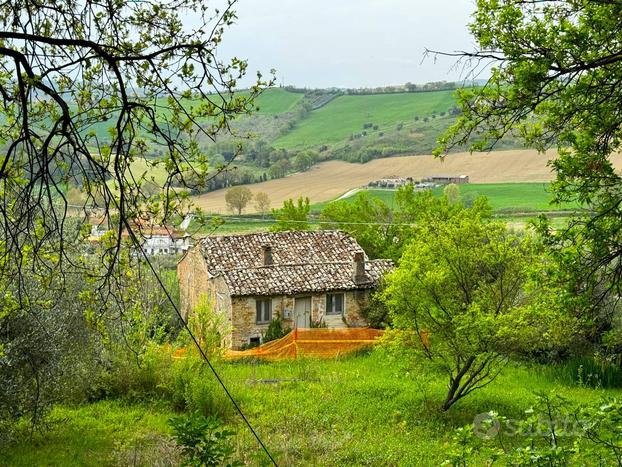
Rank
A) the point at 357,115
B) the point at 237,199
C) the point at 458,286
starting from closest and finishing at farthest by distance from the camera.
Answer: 1. the point at 458,286
2. the point at 237,199
3. the point at 357,115

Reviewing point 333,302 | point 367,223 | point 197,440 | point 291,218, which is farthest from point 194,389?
point 291,218

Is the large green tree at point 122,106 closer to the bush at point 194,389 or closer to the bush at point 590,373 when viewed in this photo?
the bush at point 194,389

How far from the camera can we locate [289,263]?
114 feet

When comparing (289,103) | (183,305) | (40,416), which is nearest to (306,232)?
(183,305)

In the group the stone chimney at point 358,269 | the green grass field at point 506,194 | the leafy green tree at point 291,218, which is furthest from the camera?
the green grass field at point 506,194

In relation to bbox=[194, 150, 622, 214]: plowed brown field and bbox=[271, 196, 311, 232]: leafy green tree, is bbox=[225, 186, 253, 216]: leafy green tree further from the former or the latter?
bbox=[271, 196, 311, 232]: leafy green tree

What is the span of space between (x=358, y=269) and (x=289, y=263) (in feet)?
11.8

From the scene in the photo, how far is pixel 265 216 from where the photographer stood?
218 ft

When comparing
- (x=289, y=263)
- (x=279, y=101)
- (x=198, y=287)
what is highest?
(x=279, y=101)

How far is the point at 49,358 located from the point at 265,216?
53584 mm

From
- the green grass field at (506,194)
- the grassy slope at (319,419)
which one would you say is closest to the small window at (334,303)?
the grassy slope at (319,419)

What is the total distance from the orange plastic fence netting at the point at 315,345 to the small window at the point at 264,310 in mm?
4519

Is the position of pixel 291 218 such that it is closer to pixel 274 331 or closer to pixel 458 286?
pixel 274 331

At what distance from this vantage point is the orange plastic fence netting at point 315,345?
25.8m
